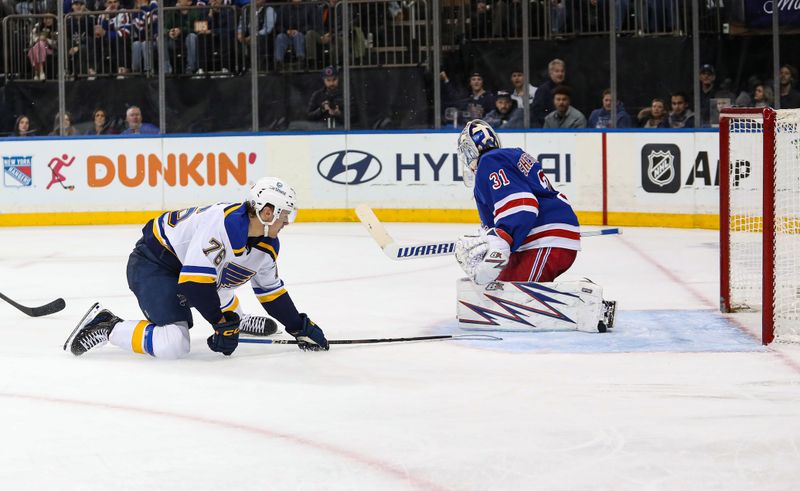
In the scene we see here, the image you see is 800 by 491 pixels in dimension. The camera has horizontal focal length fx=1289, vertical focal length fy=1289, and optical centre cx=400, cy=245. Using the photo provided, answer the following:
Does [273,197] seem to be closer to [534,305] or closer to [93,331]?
[93,331]

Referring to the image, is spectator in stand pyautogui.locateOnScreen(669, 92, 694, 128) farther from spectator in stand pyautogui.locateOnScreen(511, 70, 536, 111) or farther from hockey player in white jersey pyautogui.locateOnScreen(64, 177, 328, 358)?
hockey player in white jersey pyautogui.locateOnScreen(64, 177, 328, 358)

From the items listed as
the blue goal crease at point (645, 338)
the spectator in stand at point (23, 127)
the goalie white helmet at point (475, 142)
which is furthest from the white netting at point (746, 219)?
the spectator in stand at point (23, 127)

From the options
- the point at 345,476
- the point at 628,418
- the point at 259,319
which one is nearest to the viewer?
the point at 345,476

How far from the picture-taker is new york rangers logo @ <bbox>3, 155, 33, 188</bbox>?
12078 millimetres

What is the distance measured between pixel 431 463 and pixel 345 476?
264 mm

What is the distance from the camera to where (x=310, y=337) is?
5.28 m

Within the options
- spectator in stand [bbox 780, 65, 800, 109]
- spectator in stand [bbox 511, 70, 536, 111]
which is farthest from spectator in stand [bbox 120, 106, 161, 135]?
spectator in stand [bbox 780, 65, 800, 109]

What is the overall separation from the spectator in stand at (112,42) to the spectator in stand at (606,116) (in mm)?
4629

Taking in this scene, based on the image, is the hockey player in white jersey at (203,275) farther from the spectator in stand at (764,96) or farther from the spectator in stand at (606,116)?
the spectator in stand at (764,96)

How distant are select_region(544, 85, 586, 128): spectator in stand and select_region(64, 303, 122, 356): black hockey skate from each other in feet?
23.1

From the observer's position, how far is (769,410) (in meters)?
4.19

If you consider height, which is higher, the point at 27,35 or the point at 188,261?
the point at 27,35

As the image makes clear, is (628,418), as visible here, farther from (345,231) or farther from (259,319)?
(345,231)

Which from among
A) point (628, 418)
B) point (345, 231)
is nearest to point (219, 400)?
point (628, 418)
